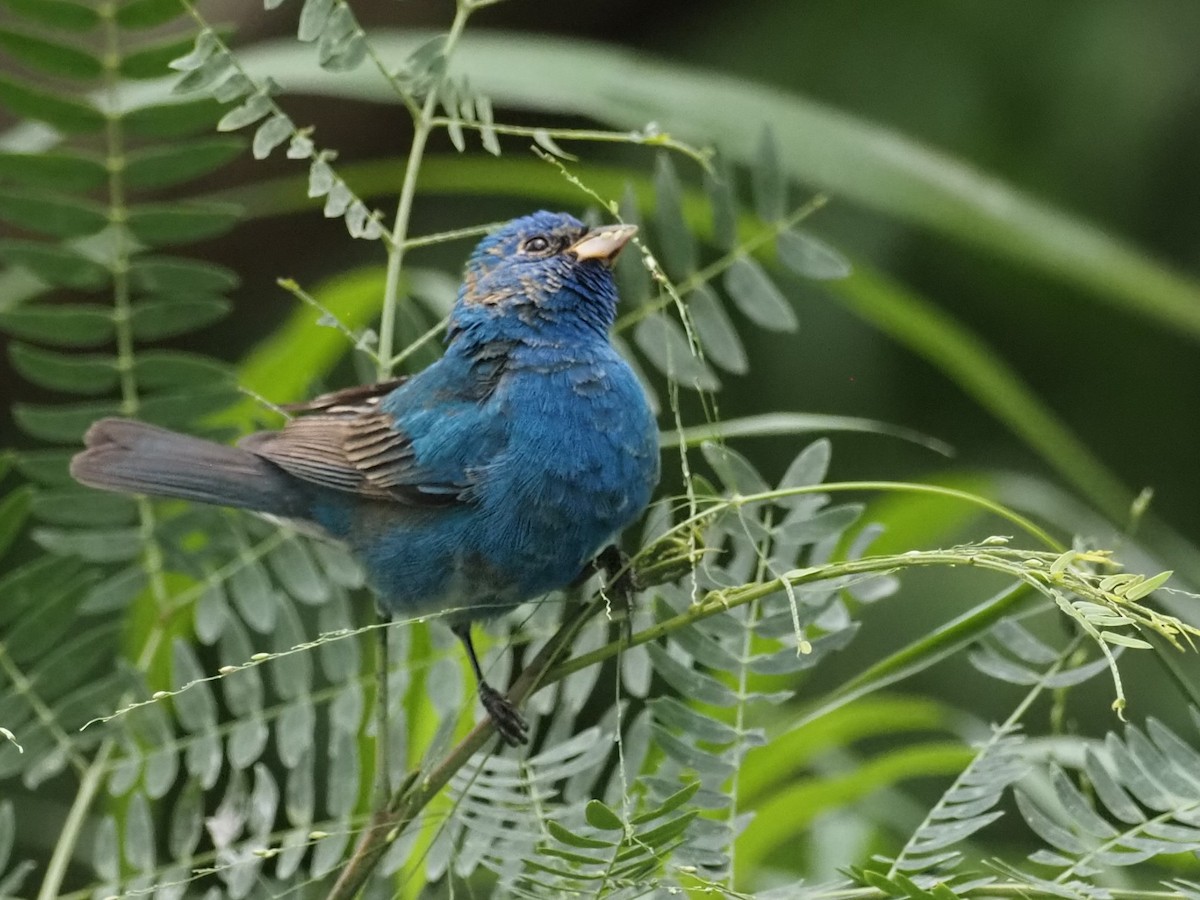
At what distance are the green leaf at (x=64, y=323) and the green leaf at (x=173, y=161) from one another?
0.62 feet

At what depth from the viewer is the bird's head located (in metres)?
1.99

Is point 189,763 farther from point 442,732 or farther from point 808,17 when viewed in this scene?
point 808,17

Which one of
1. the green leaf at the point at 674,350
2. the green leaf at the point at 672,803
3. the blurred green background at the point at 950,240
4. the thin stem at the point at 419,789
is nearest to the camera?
the green leaf at the point at 672,803

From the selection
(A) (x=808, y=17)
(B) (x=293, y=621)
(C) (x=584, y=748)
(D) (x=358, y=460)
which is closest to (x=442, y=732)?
(C) (x=584, y=748)

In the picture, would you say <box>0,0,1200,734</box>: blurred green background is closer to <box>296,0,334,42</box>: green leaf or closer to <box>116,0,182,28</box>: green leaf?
<box>116,0,182,28</box>: green leaf

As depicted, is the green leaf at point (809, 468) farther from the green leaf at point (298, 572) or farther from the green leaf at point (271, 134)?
the green leaf at point (298, 572)

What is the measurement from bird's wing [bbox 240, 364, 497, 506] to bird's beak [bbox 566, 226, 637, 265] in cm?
23

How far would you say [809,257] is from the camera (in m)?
1.76

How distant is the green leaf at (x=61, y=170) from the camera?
6.21ft

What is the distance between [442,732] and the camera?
5.18ft

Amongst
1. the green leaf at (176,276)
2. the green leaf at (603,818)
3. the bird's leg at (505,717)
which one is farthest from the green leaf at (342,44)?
the green leaf at (603,818)

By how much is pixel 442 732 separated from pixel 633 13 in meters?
3.86

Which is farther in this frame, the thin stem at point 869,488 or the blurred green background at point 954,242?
the blurred green background at point 954,242

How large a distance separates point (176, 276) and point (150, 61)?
28cm
